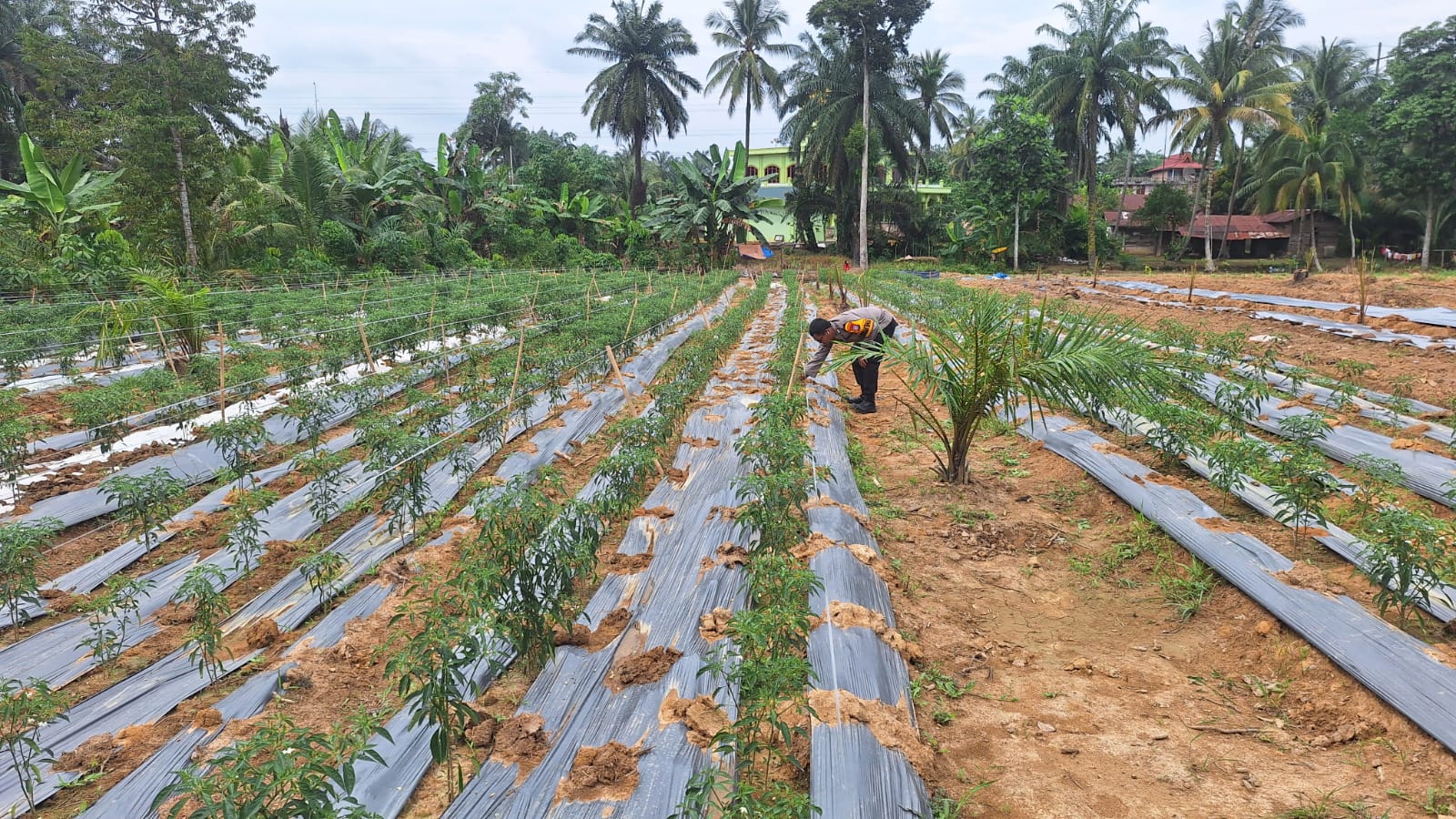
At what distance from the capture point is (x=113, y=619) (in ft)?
10.9

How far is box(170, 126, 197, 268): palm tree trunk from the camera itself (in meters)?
15.2

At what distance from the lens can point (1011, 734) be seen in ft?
8.58

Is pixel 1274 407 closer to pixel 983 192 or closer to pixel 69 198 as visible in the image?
pixel 69 198

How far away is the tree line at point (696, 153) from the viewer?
49.6 ft

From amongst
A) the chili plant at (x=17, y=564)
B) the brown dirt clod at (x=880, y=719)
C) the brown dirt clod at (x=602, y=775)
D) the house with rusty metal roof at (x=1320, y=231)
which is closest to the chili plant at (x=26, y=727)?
the chili plant at (x=17, y=564)

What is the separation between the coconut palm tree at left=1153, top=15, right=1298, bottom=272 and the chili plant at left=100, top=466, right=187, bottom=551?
29.6m

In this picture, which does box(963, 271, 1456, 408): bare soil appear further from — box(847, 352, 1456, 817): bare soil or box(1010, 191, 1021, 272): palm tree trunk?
box(1010, 191, 1021, 272): palm tree trunk

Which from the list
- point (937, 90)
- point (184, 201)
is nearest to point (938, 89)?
point (937, 90)

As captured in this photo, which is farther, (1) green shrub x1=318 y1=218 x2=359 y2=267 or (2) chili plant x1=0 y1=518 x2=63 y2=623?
(1) green shrub x1=318 y1=218 x2=359 y2=267

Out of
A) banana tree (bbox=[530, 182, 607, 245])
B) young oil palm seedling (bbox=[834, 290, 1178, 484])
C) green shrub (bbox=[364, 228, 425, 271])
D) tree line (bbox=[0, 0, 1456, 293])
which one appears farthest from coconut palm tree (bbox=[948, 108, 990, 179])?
young oil palm seedling (bbox=[834, 290, 1178, 484])

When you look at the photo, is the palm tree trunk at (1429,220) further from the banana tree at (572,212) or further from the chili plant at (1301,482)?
the banana tree at (572,212)

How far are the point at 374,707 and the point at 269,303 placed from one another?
12.2 metres

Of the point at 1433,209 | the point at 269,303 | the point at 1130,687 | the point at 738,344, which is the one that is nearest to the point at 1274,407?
the point at 1130,687

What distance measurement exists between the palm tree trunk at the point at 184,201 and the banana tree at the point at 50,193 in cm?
112
